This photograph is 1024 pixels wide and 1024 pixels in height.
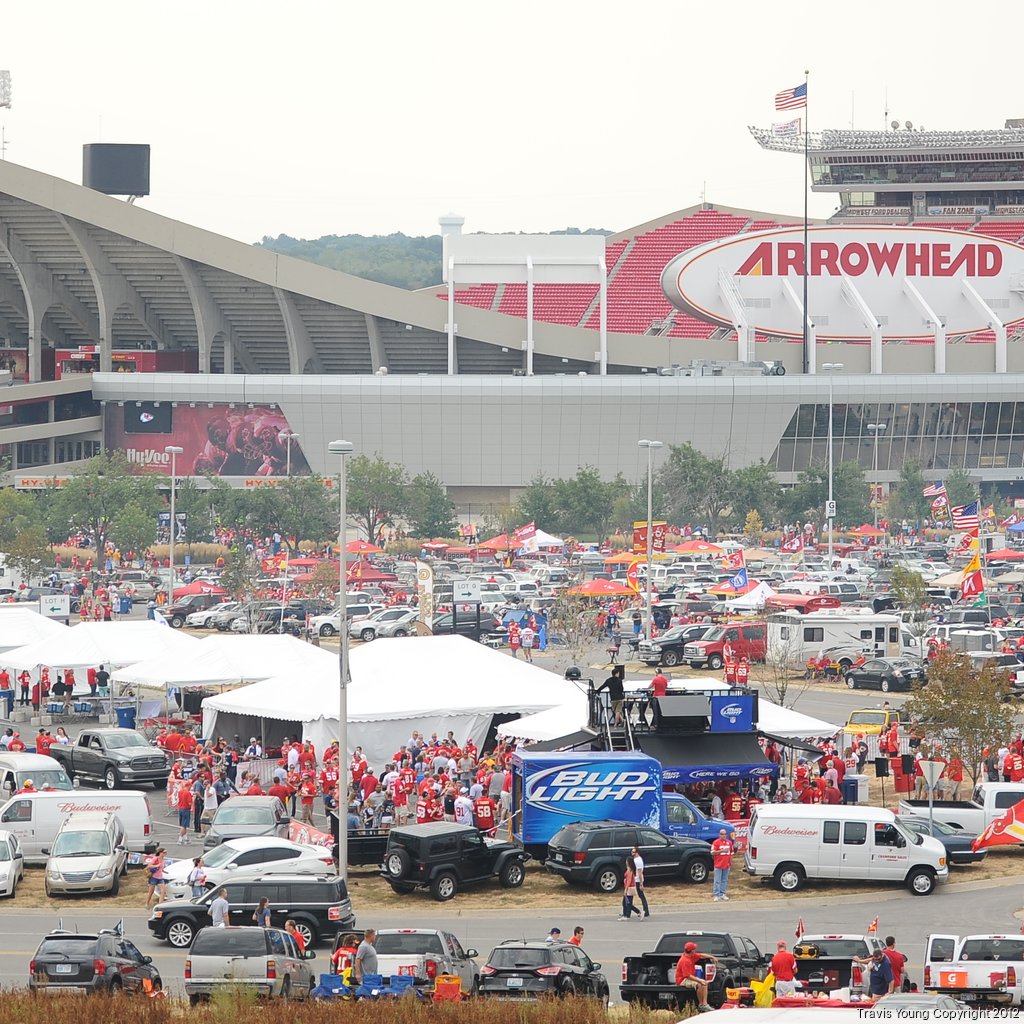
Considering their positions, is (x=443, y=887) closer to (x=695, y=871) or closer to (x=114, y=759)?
(x=695, y=871)

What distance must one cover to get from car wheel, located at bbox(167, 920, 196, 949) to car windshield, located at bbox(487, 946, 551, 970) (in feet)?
15.3

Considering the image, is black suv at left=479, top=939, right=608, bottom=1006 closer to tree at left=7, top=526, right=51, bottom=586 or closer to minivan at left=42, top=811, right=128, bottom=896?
minivan at left=42, top=811, right=128, bottom=896

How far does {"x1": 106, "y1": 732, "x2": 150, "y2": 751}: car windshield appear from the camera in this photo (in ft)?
107

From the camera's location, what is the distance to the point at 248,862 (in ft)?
76.5

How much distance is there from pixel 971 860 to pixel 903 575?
23.5 metres

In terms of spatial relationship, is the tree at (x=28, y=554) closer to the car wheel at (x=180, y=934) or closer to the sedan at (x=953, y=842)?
the sedan at (x=953, y=842)

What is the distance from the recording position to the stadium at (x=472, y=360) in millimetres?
97875

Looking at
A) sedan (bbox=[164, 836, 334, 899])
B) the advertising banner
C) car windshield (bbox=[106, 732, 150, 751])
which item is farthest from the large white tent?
the advertising banner

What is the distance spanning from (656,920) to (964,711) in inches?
378

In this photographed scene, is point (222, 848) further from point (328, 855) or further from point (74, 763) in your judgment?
point (74, 763)

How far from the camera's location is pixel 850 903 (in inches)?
949

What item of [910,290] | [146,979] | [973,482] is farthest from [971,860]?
[910,290]

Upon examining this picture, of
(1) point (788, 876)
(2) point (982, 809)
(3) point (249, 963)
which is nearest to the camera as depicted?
(3) point (249, 963)

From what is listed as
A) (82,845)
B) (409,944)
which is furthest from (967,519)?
(409,944)
